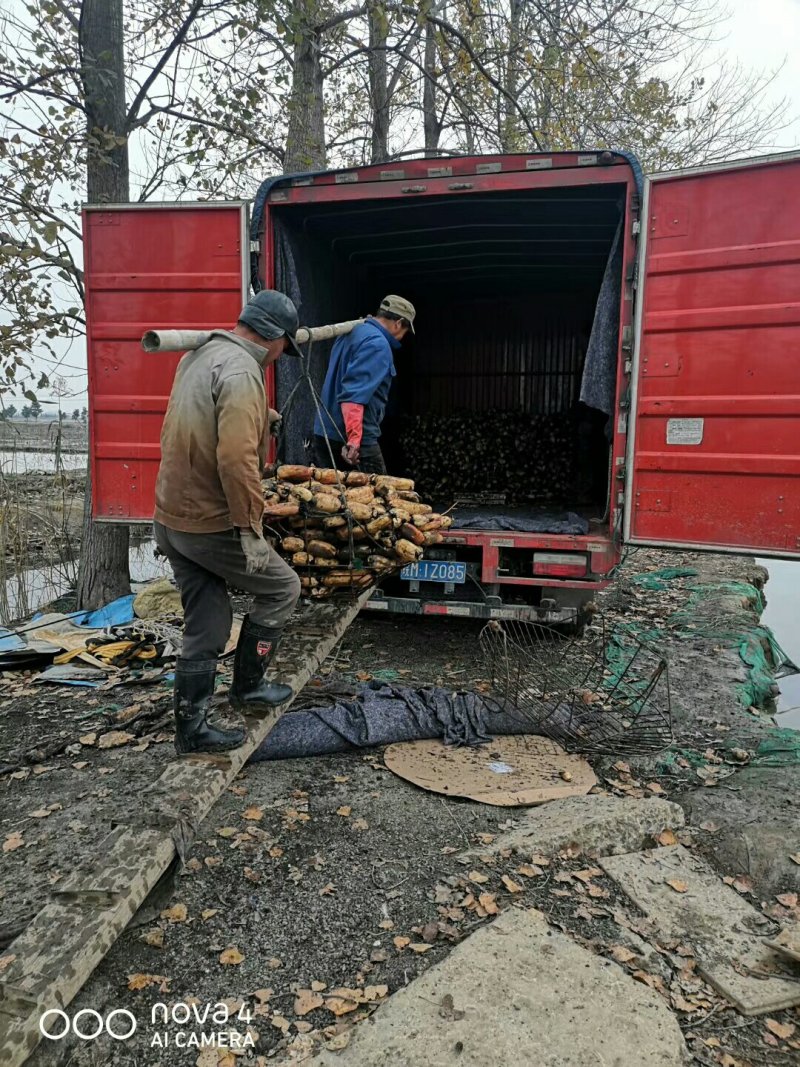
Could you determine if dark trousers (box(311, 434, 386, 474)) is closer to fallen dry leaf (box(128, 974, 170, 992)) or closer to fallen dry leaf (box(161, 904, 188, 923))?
fallen dry leaf (box(161, 904, 188, 923))

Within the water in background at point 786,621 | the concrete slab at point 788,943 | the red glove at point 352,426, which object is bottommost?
the water in background at point 786,621

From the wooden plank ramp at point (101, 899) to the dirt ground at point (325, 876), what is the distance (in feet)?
0.52

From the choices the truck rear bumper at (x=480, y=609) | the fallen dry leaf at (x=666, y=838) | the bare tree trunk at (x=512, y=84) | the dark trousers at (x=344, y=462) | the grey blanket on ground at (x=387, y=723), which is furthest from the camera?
the bare tree trunk at (x=512, y=84)

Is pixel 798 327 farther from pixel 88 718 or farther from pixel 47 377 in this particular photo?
pixel 47 377

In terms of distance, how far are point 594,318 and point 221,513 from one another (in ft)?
12.4

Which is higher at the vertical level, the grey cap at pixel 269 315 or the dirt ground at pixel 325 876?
the grey cap at pixel 269 315

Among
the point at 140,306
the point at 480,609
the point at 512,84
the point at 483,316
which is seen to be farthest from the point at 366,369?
the point at 512,84

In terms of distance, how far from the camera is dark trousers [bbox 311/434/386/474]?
5.70m

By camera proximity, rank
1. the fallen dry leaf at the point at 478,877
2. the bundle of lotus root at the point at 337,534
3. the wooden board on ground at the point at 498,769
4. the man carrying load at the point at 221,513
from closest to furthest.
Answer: the man carrying load at the point at 221,513 → the fallen dry leaf at the point at 478,877 → the wooden board on ground at the point at 498,769 → the bundle of lotus root at the point at 337,534

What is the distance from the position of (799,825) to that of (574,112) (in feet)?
40.5

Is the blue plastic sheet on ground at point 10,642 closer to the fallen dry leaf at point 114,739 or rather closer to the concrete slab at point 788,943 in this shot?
the fallen dry leaf at point 114,739

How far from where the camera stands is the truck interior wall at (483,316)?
236 inches

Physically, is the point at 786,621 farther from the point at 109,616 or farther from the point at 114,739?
the point at 114,739

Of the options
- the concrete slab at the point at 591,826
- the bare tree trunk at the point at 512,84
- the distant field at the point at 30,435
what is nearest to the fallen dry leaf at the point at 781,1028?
the concrete slab at the point at 591,826
